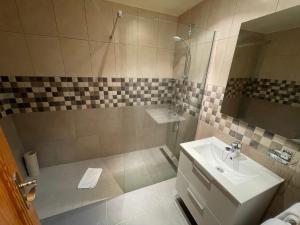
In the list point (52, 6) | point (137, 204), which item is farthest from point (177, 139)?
point (52, 6)

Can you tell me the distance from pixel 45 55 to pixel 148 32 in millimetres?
1230

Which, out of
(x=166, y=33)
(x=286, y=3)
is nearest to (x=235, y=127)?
(x=286, y=3)

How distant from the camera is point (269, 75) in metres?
1.05

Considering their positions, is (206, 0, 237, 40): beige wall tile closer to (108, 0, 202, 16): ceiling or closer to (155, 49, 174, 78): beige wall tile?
(108, 0, 202, 16): ceiling

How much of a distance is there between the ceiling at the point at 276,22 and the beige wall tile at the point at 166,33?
94cm

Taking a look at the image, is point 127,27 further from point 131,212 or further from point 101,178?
point 131,212

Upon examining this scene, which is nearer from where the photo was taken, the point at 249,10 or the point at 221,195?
the point at 221,195

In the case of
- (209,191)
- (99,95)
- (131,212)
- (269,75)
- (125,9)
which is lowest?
(131,212)

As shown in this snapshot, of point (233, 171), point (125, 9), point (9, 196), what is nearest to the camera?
point (9, 196)

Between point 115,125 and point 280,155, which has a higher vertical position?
point 280,155

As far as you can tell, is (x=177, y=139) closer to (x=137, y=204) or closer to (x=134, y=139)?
(x=134, y=139)

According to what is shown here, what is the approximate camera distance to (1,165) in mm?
431

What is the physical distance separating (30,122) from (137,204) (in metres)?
1.60

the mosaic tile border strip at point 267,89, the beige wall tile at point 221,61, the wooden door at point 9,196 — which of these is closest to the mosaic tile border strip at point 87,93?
the beige wall tile at point 221,61
